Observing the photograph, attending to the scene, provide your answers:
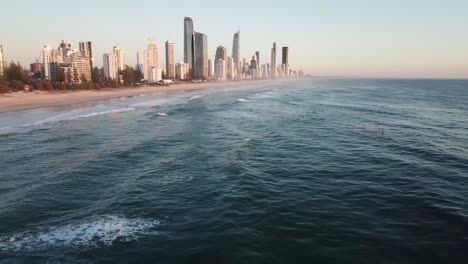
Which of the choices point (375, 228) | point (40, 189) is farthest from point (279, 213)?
point (40, 189)

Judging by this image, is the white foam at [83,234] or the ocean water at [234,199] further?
the white foam at [83,234]

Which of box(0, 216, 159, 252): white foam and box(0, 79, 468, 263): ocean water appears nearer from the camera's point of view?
box(0, 79, 468, 263): ocean water

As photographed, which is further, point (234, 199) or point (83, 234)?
point (234, 199)

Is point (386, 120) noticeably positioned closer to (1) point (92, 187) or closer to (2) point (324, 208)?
(2) point (324, 208)
